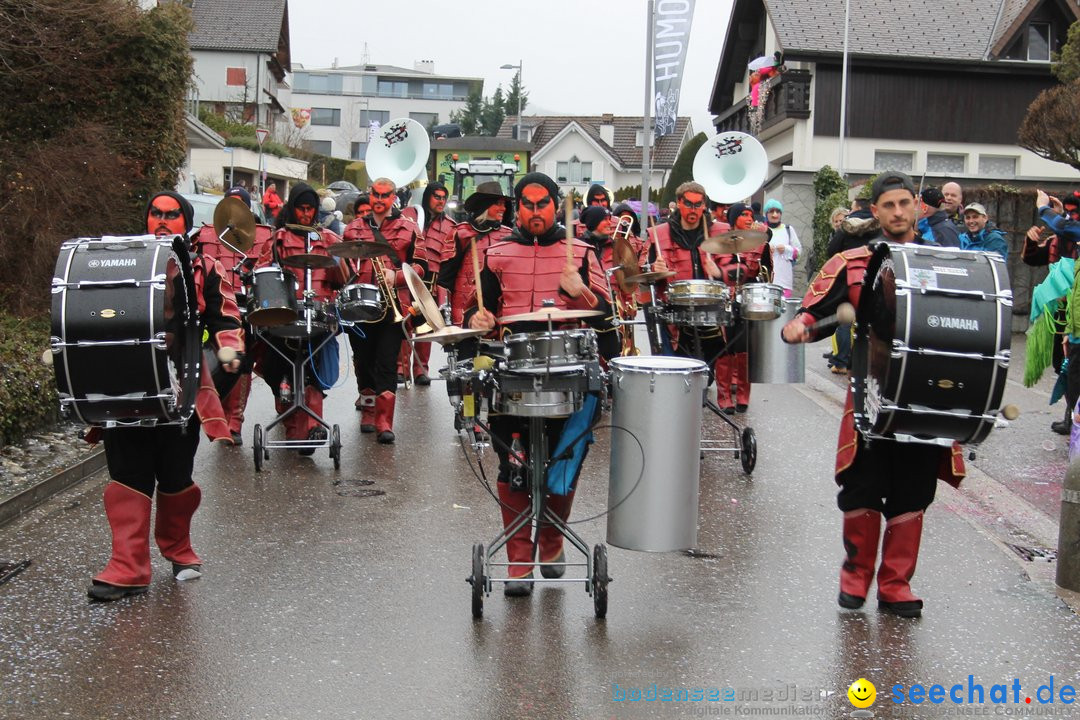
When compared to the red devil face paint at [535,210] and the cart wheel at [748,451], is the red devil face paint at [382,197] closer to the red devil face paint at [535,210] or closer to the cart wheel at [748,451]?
the cart wheel at [748,451]

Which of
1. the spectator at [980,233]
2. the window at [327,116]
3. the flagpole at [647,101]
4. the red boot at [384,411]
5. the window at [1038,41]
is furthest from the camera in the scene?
the window at [327,116]

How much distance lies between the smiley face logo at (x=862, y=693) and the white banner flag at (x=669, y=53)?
65.2 ft

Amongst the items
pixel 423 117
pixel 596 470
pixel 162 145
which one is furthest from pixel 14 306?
pixel 423 117

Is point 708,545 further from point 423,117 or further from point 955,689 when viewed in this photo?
point 423,117

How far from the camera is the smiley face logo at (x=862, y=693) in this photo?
4.79 m

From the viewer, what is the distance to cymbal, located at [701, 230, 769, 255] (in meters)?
8.54

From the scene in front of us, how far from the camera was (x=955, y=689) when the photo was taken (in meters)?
4.95

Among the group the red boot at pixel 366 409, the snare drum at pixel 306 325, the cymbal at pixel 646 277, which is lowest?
the red boot at pixel 366 409

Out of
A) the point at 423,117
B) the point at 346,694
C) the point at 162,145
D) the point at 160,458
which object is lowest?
the point at 346,694

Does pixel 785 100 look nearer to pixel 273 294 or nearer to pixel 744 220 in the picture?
pixel 744 220

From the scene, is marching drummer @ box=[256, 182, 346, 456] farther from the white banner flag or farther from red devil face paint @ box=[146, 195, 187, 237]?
the white banner flag

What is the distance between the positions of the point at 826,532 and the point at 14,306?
8.47 metres

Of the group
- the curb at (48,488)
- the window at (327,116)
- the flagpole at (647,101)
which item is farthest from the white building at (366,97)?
the curb at (48,488)

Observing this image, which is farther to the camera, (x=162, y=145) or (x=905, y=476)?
(x=162, y=145)
